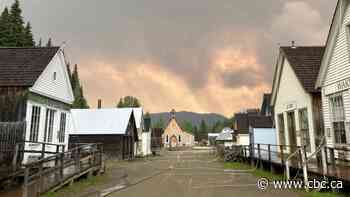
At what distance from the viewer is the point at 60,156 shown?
12.9 m

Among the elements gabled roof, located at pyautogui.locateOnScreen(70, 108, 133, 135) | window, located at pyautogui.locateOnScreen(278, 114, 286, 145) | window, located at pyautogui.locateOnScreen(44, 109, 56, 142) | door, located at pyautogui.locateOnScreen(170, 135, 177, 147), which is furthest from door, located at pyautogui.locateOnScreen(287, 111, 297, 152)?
door, located at pyautogui.locateOnScreen(170, 135, 177, 147)

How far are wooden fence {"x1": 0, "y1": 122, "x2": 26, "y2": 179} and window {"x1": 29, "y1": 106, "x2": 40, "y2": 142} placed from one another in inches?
40.8

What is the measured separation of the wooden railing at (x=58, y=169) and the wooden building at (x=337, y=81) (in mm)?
11488

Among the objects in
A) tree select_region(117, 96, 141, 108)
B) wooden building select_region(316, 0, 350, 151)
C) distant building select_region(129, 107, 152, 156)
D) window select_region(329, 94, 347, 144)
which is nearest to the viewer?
wooden building select_region(316, 0, 350, 151)

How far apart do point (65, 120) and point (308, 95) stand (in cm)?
1423

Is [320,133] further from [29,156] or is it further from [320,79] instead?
[29,156]

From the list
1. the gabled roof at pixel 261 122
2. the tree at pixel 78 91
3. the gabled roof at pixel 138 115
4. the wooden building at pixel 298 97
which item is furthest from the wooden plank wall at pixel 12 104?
the tree at pixel 78 91

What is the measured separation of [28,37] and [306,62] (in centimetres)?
4691

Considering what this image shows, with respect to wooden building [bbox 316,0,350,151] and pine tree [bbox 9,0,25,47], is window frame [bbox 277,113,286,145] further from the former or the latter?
pine tree [bbox 9,0,25,47]

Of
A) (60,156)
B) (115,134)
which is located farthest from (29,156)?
(115,134)

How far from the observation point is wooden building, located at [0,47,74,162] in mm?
14727

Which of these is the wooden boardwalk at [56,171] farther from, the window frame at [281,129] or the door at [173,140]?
the door at [173,140]

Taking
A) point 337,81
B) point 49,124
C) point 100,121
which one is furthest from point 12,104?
point 100,121

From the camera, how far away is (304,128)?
17141mm
